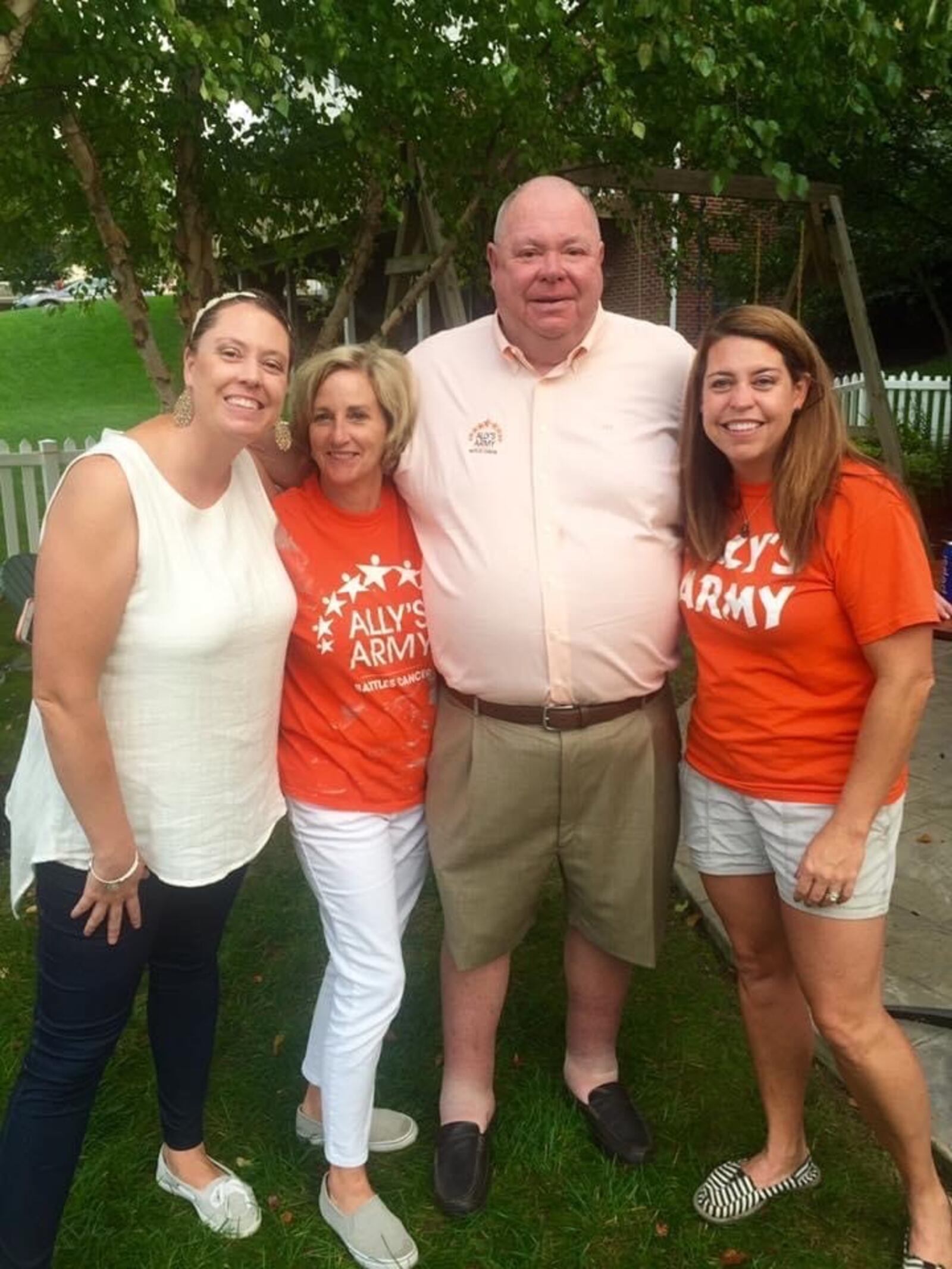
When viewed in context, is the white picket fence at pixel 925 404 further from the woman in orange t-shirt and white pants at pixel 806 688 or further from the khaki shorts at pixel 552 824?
the woman in orange t-shirt and white pants at pixel 806 688

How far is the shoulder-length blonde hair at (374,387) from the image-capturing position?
2340 mm

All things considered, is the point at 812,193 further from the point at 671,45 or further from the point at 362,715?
the point at 362,715

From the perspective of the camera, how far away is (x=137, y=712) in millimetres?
1990

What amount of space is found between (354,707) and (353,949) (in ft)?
1.73

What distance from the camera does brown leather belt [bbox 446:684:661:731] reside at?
8.05ft

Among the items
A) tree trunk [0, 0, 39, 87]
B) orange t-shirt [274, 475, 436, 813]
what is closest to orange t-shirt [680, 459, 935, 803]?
orange t-shirt [274, 475, 436, 813]

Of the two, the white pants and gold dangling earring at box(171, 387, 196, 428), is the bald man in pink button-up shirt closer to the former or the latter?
the white pants

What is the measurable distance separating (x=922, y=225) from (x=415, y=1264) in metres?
8.81

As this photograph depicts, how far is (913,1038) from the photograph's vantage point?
9.80ft

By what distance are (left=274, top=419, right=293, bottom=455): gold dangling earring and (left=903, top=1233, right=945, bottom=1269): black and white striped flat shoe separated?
2.14 m

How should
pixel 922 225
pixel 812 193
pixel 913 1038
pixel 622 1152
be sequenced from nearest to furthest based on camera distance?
pixel 622 1152 < pixel 913 1038 < pixel 812 193 < pixel 922 225

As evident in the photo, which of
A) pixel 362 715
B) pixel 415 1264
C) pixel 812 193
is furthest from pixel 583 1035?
pixel 812 193

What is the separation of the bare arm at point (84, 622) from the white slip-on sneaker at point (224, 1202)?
104cm

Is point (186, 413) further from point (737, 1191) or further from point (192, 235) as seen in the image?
point (192, 235)
